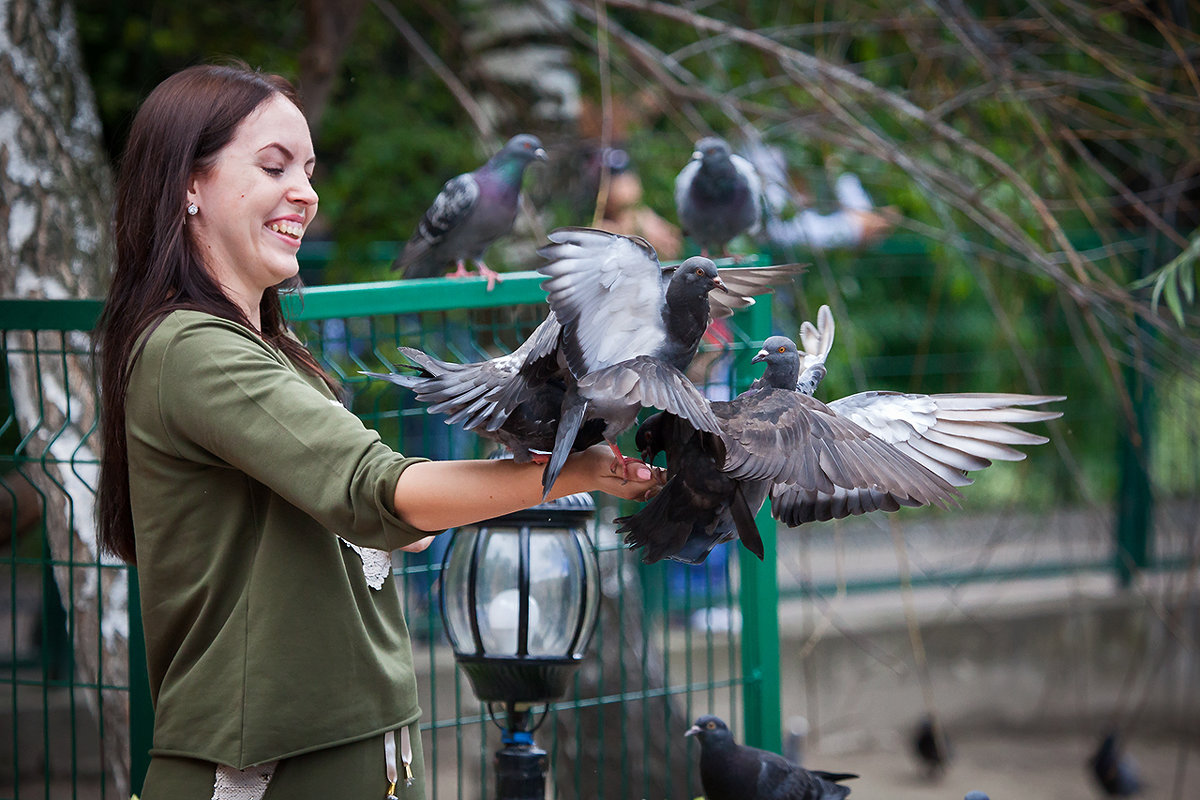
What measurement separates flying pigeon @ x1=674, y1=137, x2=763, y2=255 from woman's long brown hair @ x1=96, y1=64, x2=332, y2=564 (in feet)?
6.23

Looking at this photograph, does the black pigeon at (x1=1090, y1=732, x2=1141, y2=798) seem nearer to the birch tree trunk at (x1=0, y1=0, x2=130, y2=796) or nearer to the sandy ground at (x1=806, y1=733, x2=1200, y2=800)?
the sandy ground at (x1=806, y1=733, x2=1200, y2=800)

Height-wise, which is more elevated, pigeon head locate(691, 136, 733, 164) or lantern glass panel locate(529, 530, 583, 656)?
pigeon head locate(691, 136, 733, 164)

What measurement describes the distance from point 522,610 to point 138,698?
71 centimetres

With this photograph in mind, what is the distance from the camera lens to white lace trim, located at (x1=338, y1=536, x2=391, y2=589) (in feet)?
5.58

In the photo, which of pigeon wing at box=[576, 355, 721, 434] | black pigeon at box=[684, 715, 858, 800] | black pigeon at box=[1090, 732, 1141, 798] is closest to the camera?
pigeon wing at box=[576, 355, 721, 434]

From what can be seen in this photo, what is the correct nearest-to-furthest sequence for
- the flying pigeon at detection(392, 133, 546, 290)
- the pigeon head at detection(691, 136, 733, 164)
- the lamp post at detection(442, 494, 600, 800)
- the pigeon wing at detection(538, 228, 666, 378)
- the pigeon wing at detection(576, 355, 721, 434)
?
the pigeon wing at detection(576, 355, 721, 434), the pigeon wing at detection(538, 228, 666, 378), the lamp post at detection(442, 494, 600, 800), the pigeon head at detection(691, 136, 733, 164), the flying pigeon at detection(392, 133, 546, 290)

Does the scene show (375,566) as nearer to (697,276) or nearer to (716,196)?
(697,276)

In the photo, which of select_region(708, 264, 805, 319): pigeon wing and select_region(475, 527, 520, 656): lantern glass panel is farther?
select_region(475, 527, 520, 656): lantern glass panel

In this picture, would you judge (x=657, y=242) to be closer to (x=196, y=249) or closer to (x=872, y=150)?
(x=872, y=150)

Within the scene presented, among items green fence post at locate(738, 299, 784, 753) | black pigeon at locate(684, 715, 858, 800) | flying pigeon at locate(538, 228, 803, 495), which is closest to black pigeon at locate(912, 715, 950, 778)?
green fence post at locate(738, 299, 784, 753)

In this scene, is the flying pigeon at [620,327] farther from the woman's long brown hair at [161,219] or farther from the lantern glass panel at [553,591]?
the lantern glass panel at [553,591]

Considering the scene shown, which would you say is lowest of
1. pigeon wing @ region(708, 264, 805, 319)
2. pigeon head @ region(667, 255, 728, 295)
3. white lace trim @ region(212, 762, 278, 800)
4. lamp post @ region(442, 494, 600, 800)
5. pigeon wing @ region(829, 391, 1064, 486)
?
white lace trim @ region(212, 762, 278, 800)

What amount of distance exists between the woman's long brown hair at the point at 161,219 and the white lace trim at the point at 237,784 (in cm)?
41

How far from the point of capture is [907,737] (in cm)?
572
